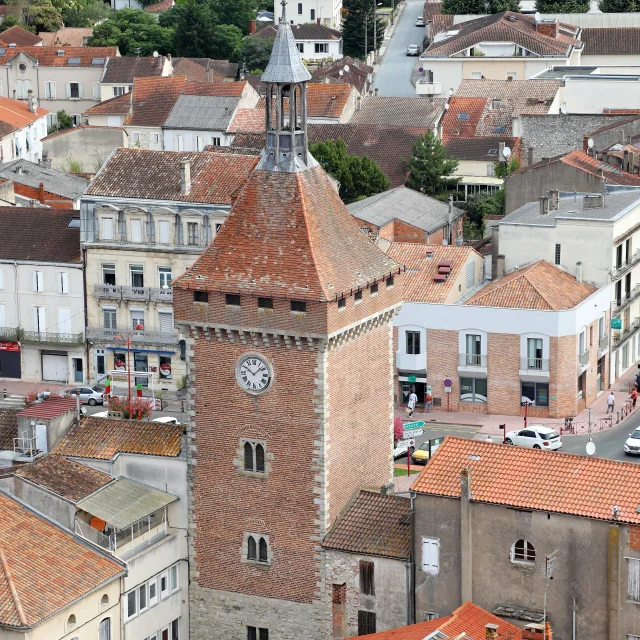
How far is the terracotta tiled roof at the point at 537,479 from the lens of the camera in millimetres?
81812

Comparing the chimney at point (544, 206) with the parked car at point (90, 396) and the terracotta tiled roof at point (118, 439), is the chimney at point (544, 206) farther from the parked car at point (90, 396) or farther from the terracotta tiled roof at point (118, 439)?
the terracotta tiled roof at point (118, 439)

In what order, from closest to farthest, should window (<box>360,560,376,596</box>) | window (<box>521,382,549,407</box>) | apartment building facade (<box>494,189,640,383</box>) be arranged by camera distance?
1. window (<box>360,560,376,596</box>)
2. window (<box>521,382,549,407</box>)
3. apartment building facade (<box>494,189,640,383</box>)

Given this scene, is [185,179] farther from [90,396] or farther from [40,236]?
[90,396]

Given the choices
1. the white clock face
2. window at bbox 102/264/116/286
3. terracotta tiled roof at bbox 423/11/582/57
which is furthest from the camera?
terracotta tiled roof at bbox 423/11/582/57

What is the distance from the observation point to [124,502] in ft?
295

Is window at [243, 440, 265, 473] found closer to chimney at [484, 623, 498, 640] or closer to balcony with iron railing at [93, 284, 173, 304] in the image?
chimney at [484, 623, 498, 640]

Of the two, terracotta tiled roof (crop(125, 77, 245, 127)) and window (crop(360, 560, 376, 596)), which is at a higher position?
terracotta tiled roof (crop(125, 77, 245, 127))

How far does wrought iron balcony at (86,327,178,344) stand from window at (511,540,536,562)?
158ft

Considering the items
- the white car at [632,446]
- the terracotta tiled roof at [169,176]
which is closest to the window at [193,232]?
the terracotta tiled roof at [169,176]

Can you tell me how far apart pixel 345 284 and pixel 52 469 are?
1541 centimetres

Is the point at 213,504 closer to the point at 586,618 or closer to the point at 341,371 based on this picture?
the point at 341,371

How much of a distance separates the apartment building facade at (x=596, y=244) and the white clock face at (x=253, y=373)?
42740 millimetres

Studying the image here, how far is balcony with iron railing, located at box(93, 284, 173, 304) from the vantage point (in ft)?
418

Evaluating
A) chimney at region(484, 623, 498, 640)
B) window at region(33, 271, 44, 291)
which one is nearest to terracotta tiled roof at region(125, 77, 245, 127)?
window at region(33, 271, 44, 291)
